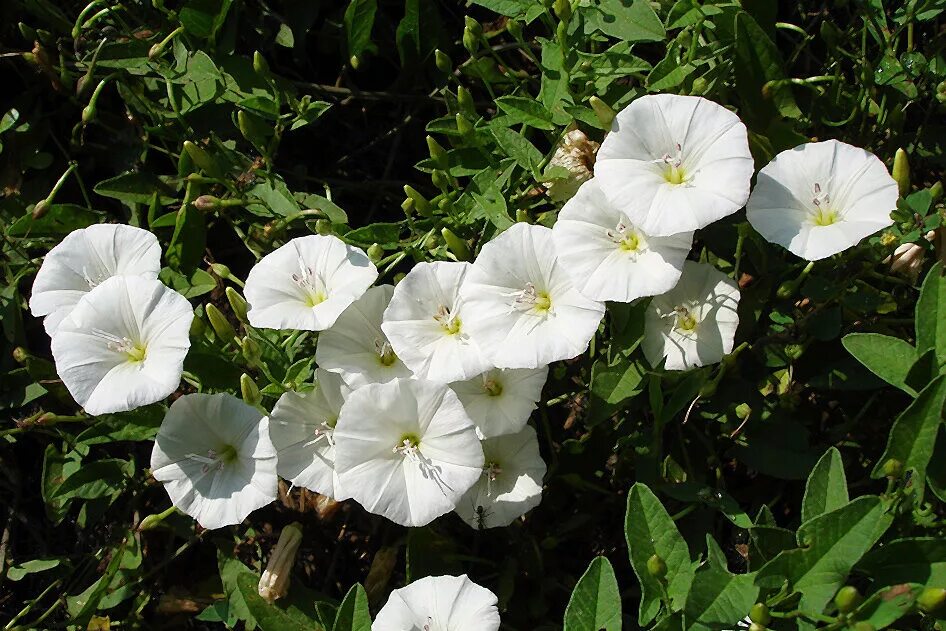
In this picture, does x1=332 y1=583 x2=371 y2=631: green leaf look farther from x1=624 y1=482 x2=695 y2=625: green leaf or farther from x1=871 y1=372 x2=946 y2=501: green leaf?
x1=871 y1=372 x2=946 y2=501: green leaf

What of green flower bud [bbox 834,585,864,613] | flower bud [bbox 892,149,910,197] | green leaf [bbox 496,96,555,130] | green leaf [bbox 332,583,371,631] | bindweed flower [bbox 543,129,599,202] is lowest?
green leaf [bbox 332,583,371,631]

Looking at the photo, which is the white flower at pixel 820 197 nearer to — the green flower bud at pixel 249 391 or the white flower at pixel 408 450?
the white flower at pixel 408 450

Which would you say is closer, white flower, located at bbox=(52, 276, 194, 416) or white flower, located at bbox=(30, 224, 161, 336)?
white flower, located at bbox=(52, 276, 194, 416)

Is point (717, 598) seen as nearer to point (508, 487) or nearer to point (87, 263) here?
point (508, 487)

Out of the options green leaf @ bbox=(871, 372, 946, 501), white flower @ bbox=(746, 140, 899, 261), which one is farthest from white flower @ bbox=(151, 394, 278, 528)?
green leaf @ bbox=(871, 372, 946, 501)

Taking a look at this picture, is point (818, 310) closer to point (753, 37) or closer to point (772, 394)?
point (772, 394)
